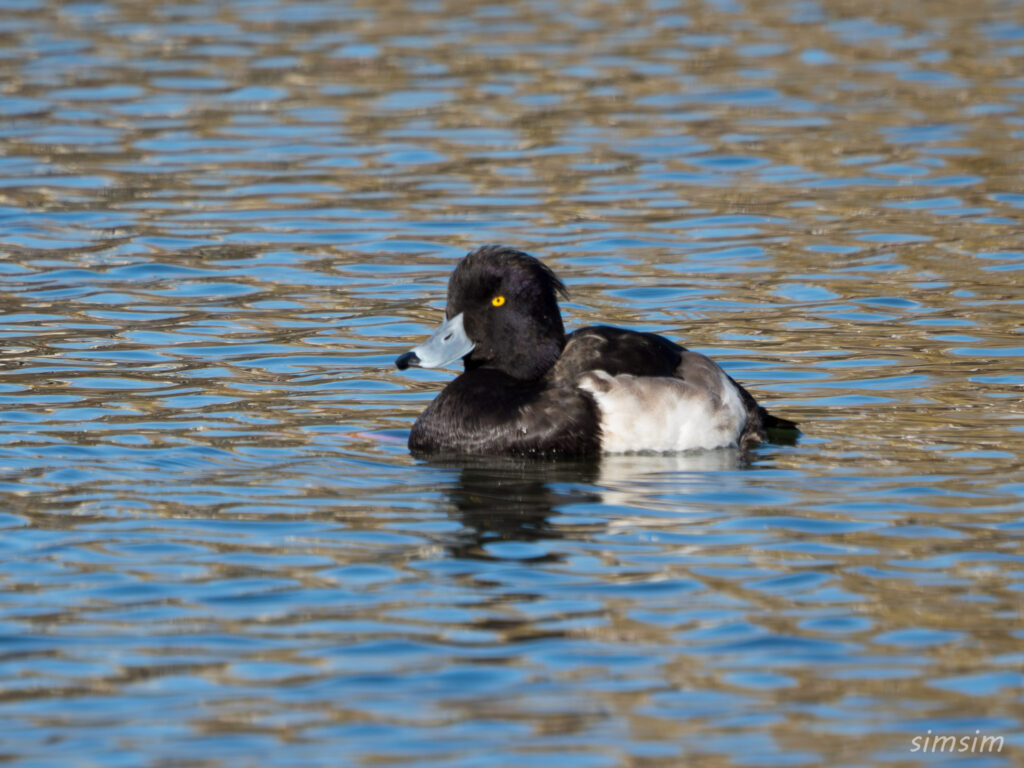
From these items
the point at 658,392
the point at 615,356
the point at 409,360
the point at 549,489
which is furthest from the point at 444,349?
the point at 549,489

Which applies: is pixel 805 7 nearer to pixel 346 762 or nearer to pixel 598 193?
pixel 598 193

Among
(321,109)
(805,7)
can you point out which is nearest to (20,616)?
(321,109)

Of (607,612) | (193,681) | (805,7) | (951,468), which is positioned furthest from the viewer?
(805,7)

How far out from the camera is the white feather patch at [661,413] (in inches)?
329

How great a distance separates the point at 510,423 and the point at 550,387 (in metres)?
0.29

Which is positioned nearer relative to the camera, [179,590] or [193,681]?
[193,681]

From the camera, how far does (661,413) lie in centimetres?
841

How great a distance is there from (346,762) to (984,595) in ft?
7.79

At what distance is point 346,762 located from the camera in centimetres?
504

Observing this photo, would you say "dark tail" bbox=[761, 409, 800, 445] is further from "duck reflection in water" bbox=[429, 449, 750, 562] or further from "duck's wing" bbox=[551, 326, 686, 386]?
"duck's wing" bbox=[551, 326, 686, 386]

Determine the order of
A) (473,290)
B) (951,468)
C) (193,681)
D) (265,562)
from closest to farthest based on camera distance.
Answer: (193,681)
(265,562)
(951,468)
(473,290)

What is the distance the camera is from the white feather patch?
8.35 metres

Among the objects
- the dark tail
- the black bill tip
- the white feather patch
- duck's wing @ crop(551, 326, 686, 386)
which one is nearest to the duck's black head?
the black bill tip

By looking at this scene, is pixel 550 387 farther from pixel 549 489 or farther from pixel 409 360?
pixel 549 489
